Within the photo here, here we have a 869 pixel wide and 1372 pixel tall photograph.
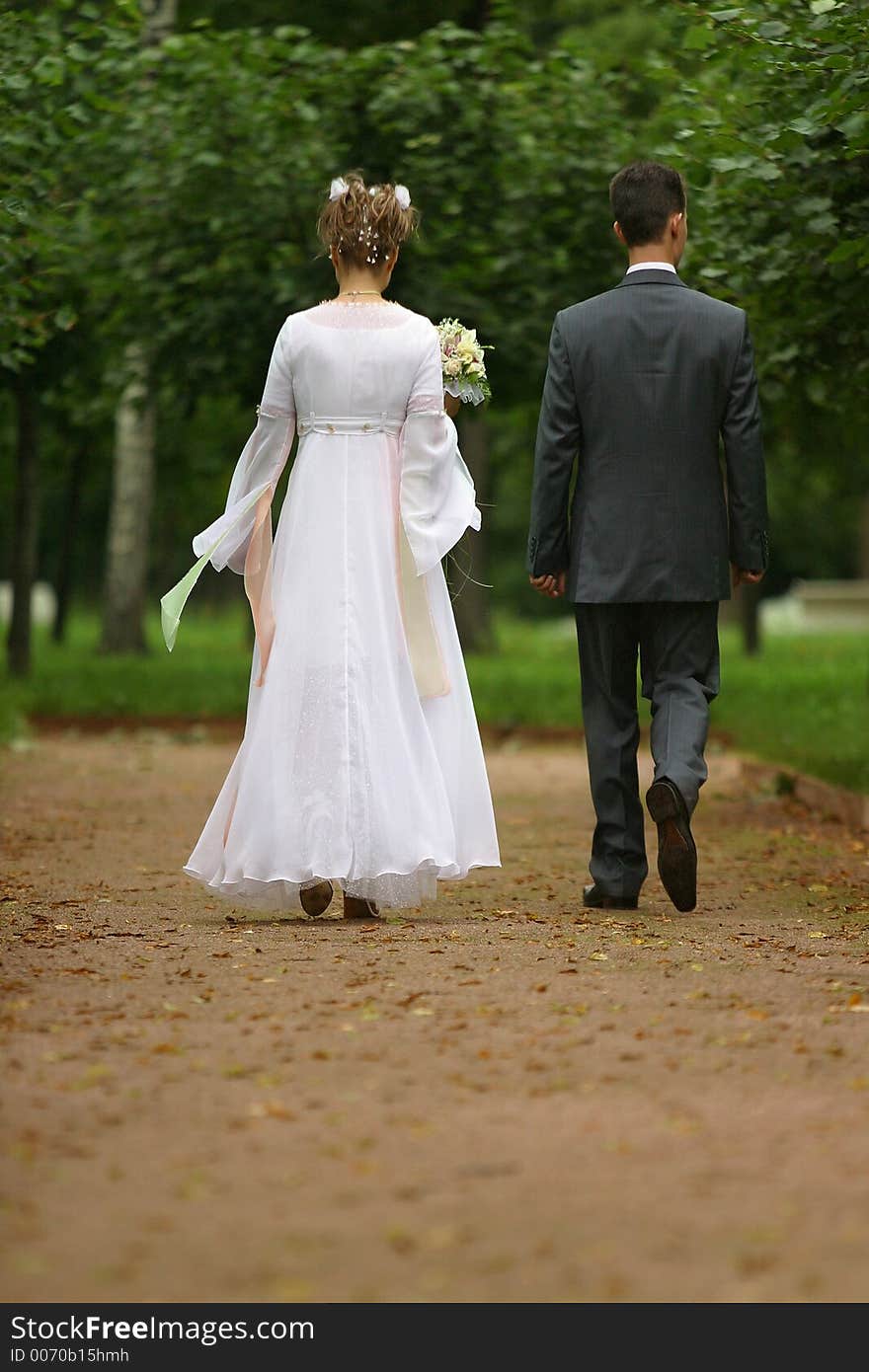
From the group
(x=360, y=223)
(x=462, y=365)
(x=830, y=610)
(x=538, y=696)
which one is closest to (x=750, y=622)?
(x=538, y=696)

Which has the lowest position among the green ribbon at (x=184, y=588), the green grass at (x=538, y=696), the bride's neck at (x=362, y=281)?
the green grass at (x=538, y=696)

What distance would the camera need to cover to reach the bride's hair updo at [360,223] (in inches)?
255

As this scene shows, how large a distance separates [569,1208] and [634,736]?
3.81 meters

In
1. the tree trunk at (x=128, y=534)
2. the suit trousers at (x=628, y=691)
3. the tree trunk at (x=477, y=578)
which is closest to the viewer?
the suit trousers at (x=628, y=691)

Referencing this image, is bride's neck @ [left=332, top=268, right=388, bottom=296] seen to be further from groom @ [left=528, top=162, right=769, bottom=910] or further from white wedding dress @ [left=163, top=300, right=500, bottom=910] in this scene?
groom @ [left=528, top=162, right=769, bottom=910]

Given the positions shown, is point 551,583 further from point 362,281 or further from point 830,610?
point 830,610

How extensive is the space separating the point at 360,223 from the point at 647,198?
0.97 m

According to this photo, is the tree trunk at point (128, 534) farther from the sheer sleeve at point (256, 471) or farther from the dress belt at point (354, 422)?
the dress belt at point (354, 422)

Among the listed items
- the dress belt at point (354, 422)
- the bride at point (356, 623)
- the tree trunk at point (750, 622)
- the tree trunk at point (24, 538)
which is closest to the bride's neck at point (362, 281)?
the bride at point (356, 623)

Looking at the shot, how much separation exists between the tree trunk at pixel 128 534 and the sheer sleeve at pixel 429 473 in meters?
15.4

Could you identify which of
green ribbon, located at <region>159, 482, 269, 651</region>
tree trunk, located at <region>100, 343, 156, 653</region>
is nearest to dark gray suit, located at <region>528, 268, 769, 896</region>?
green ribbon, located at <region>159, 482, 269, 651</region>

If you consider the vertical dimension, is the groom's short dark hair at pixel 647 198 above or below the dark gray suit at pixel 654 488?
above

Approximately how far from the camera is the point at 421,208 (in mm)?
14688

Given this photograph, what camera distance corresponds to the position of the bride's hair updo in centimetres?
647
